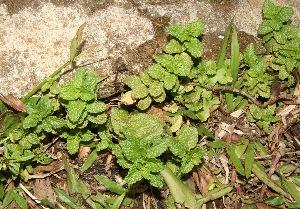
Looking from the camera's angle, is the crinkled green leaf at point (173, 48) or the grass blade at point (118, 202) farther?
the grass blade at point (118, 202)

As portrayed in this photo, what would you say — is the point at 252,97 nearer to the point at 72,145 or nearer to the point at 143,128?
the point at 143,128

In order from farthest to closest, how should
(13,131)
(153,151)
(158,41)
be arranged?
(158,41) → (13,131) → (153,151)

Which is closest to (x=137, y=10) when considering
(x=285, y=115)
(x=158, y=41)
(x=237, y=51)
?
(x=158, y=41)

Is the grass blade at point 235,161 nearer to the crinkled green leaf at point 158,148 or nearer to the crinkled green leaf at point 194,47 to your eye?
the crinkled green leaf at point 158,148

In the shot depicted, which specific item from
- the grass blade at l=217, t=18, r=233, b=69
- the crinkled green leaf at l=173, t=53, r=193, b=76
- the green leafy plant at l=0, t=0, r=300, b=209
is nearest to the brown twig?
the green leafy plant at l=0, t=0, r=300, b=209

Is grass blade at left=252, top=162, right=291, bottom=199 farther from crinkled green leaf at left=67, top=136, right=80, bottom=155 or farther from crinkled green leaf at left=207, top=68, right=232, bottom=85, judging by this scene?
crinkled green leaf at left=67, top=136, right=80, bottom=155

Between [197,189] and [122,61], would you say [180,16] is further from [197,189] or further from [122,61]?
[197,189]

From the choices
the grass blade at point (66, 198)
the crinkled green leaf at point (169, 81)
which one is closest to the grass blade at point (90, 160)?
the grass blade at point (66, 198)

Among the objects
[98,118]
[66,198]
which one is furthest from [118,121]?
[66,198]
